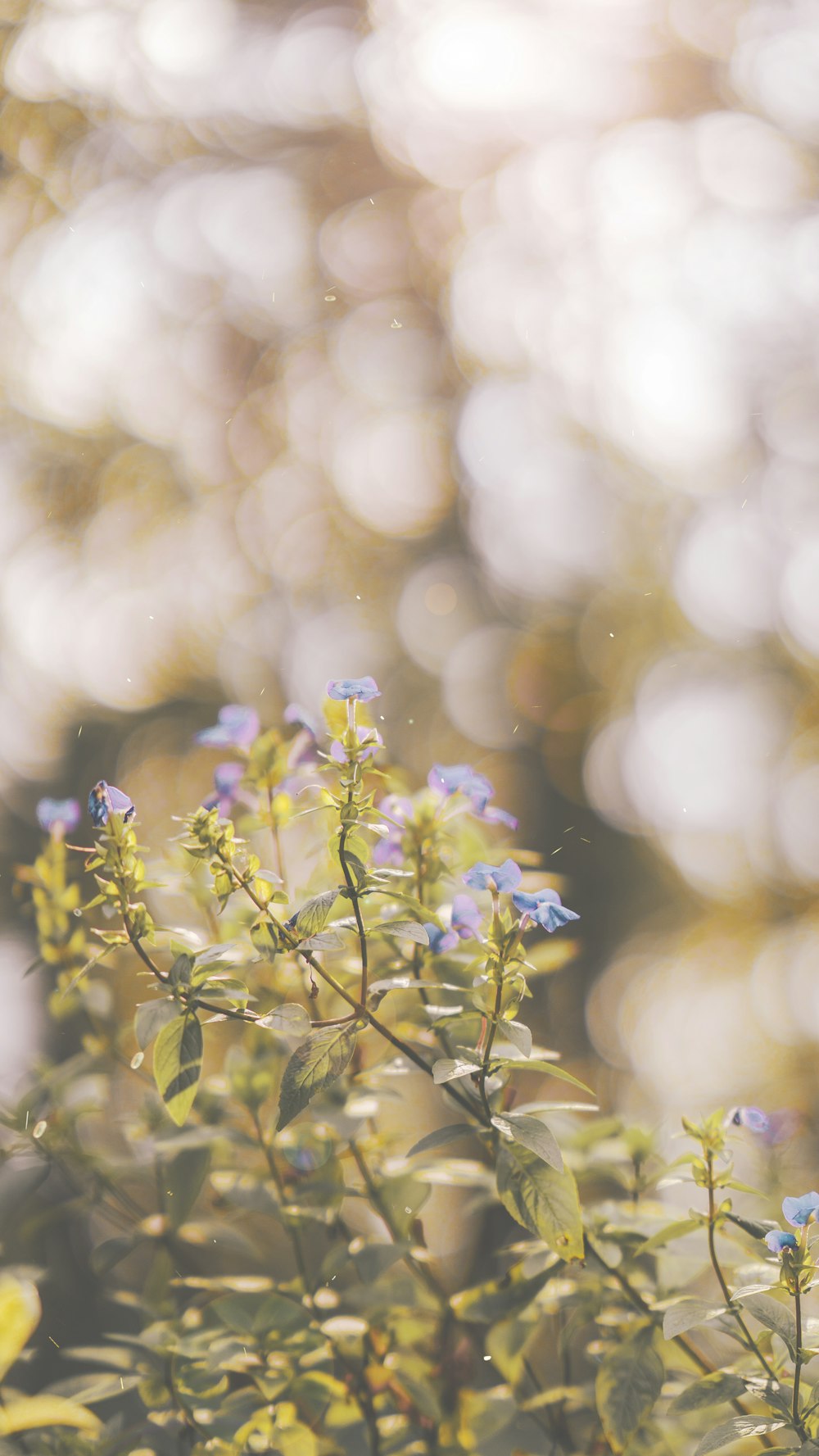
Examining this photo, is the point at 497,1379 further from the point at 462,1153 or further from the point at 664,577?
the point at 664,577

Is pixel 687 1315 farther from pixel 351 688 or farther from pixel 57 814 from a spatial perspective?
pixel 57 814

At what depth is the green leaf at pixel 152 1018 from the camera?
87 cm

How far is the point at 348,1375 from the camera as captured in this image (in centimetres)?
115

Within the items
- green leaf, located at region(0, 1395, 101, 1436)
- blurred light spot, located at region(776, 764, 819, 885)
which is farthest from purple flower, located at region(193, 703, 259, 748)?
blurred light spot, located at region(776, 764, 819, 885)

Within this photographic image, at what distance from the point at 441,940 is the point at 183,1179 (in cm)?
48

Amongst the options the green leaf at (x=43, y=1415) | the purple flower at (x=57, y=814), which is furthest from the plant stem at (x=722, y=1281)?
the purple flower at (x=57, y=814)

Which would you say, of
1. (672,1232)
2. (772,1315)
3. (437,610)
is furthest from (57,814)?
(437,610)

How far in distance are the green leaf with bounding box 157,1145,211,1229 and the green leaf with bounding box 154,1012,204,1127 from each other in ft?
1.28

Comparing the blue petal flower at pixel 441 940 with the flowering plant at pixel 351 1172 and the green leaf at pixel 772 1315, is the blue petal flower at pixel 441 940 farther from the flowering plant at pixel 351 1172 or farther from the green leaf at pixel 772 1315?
the green leaf at pixel 772 1315

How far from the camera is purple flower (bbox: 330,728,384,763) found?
0.91 m

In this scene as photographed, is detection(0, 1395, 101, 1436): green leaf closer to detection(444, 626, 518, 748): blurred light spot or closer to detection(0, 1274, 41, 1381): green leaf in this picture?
detection(0, 1274, 41, 1381): green leaf

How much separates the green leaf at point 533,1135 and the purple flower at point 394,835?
352 millimetres

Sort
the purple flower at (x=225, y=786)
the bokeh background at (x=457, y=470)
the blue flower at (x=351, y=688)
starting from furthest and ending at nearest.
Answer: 1. the bokeh background at (x=457, y=470)
2. the purple flower at (x=225, y=786)
3. the blue flower at (x=351, y=688)

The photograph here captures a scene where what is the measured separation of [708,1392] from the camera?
0.86 metres
